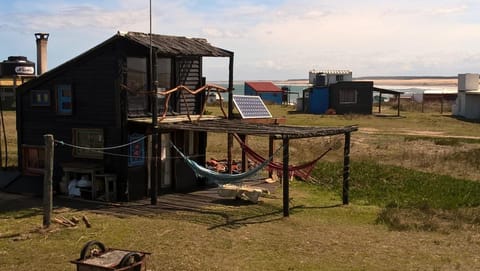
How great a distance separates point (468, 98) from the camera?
49.1m

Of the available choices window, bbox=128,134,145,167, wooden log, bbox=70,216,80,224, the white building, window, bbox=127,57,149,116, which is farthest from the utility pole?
the white building

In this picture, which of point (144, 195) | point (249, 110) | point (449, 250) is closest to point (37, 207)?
point (144, 195)

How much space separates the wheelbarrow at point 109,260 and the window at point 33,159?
389 inches

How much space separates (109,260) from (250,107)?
11.5 meters

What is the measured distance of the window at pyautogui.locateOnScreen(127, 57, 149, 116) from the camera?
1631 cm

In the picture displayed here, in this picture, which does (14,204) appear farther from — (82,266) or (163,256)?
(82,266)

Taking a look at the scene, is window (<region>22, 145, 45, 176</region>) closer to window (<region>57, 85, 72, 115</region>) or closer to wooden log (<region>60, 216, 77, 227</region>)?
window (<region>57, 85, 72, 115</region>)

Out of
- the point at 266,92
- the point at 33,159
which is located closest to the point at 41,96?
the point at 33,159

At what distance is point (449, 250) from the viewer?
1112cm

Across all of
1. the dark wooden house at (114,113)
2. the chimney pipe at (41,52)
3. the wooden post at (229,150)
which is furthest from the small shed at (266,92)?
the dark wooden house at (114,113)

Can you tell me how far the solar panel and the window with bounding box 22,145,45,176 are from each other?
5791 mm

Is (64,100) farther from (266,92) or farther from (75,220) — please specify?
(266,92)

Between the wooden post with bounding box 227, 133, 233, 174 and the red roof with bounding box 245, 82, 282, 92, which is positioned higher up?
the red roof with bounding box 245, 82, 282, 92

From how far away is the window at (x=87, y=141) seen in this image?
1648 centimetres
